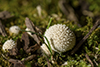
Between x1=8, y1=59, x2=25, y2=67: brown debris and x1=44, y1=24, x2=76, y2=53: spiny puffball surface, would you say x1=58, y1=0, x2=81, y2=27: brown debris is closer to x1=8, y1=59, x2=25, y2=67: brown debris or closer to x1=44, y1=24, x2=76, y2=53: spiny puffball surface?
x1=44, y1=24, x2=76, y2=53: spiny puffball surface

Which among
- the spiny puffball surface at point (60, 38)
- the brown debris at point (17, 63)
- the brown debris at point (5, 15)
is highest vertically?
the brown debris at point (5, 15)

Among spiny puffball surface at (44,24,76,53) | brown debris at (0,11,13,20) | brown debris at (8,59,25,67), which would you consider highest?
brown debris at (0,11,13,20)

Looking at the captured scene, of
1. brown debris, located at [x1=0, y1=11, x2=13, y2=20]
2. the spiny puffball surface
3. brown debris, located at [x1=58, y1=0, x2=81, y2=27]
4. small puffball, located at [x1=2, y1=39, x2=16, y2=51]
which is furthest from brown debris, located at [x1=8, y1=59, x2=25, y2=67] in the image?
brown debris, located at [x1=58, y1=0, x2=81, y2=27]

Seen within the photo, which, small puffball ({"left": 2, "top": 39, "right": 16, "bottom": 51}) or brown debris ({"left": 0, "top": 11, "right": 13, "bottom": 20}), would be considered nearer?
small puffball ({"left": 2, "top": 39, "right": 16, "bottom": 51})

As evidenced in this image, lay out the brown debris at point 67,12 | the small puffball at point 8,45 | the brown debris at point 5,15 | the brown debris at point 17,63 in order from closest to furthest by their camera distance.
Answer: the brown debris at point 17,63 < the small puffball at point 8,45 < the brown debris at point 5,15 < the brown debris at point 67,12

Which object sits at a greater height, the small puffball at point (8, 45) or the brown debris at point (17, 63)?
the small puffball at point (8, 45)

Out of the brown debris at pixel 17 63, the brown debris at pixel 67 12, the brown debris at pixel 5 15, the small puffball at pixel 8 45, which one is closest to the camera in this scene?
the brown debris at pixel 17 63

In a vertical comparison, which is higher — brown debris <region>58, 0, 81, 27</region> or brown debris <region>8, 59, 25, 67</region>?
brown debris <region>58, 0, 81, 27</region>

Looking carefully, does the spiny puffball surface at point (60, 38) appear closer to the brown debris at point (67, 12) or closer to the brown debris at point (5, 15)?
the brown debris at point (5, 15)

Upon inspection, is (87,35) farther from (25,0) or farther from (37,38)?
(25,0)

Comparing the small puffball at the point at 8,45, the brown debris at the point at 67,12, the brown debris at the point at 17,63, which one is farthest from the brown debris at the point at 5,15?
the brown debris at the point at 67,12
